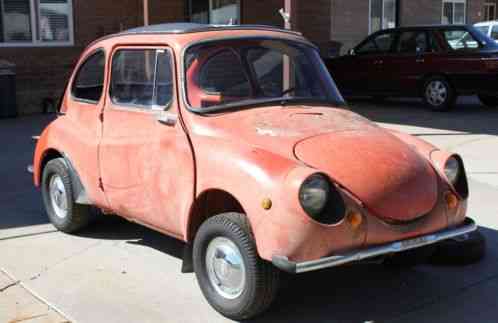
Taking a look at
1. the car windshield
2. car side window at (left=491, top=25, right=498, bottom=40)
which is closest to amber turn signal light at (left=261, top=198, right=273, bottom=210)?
the car windshield

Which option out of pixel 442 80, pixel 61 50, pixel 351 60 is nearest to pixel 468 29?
pixel 442 80

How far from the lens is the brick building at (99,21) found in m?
14.8

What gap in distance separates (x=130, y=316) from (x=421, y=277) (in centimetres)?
211

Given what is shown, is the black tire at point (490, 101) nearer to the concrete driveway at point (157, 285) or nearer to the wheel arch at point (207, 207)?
the concrete driveway at point (157, 285)

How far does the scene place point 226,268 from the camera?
172 inches

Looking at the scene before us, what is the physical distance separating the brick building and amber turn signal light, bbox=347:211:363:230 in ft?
24.0

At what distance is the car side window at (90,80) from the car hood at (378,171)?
218cm

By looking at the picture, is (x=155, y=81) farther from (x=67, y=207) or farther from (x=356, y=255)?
(x=356, y=255)

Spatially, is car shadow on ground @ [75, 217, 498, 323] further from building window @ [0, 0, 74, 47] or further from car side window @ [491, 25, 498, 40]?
car side window @ [491, 25, 498, 40]

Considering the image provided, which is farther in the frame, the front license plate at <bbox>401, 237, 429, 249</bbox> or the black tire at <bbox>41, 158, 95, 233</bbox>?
the black tire at <bbox>41, 158, 95, 233</bbox>

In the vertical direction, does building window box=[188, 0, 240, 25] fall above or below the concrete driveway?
above

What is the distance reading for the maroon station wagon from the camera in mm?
14023

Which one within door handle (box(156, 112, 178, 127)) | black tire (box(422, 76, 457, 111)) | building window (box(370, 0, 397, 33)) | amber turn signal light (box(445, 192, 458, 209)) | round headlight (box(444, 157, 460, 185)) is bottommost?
black tire (box(422, 76, 457, 111))

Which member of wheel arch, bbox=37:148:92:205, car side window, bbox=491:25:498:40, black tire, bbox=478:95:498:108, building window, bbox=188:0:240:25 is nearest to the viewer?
wheel arch, bbox=37:148:92:205
